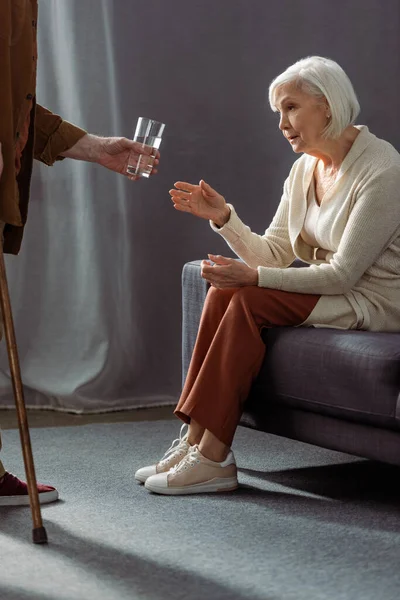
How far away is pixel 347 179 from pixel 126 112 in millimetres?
1288

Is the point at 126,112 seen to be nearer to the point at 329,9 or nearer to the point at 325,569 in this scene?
the point at 329,9

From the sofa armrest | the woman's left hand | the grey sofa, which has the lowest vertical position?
the grey sofa

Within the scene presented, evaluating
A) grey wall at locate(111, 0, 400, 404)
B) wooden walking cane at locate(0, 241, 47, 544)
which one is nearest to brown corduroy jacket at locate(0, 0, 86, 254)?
wooden walking cane at locate(0, 241, 47, 544)

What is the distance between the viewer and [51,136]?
8.55 feet

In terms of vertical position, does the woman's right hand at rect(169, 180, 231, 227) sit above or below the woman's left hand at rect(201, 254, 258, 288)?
above

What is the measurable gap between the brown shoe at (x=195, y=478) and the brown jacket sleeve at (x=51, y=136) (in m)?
0.87

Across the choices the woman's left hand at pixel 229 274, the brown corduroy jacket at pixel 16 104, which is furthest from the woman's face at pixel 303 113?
the brown corduroy jacket at pixel 16 104

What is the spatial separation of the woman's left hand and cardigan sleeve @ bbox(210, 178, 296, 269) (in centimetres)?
26

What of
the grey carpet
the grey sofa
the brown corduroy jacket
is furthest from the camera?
the grey sofa

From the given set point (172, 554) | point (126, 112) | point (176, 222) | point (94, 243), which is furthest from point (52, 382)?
point (172, 554)

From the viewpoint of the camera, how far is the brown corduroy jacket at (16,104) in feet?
7.17

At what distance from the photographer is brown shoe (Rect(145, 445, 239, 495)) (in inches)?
99.5

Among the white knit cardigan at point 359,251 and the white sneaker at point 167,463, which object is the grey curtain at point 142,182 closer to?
the white sneaker at point 167,463

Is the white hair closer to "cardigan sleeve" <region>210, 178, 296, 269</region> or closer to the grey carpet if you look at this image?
"cardigan sleeve" <region>210, 178, 296, 269</region>
